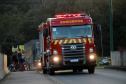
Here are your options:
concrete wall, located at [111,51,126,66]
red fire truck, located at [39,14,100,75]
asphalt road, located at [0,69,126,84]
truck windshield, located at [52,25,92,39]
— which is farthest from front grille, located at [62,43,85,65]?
concrete wall, located at [111,51,126,66]

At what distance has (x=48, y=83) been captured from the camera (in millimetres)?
14359

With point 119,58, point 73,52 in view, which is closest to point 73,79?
point 73,52

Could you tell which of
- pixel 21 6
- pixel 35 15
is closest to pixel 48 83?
pixel 35 15

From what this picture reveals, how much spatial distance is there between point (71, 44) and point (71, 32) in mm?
727

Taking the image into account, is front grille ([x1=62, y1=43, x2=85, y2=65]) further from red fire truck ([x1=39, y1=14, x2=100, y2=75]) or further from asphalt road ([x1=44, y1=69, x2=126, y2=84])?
asphalt road ([x1=44, y1=69, x2=126, y2=84])

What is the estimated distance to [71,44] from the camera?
19.2m

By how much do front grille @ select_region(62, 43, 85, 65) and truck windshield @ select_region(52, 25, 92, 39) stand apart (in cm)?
51

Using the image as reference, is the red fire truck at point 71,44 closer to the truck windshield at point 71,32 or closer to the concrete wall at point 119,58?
the truck windshield at point 71,32

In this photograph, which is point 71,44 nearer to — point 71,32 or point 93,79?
point 71,32

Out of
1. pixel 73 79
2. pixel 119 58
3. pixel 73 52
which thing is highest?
pixel 73 52

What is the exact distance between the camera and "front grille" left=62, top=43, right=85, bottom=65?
19203mm

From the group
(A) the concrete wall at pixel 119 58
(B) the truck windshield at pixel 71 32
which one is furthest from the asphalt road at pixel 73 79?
(A) the concrete wall at pixel 119 58

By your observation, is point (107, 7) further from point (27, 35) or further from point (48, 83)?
point (48, 83)

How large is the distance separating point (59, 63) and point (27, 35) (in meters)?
85.8
